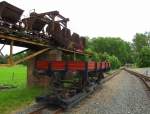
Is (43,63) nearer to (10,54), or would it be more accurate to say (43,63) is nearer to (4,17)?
(10,54)

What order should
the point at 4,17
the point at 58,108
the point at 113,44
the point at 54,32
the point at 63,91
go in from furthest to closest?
the point at 113,44, the point at 54,32, the point at 4,17, the point at 63,91, the point at 58,108

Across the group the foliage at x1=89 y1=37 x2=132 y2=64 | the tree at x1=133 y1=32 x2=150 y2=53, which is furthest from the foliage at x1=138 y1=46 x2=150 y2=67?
the tree at x1=133 y1=32 x2=150 y2=53

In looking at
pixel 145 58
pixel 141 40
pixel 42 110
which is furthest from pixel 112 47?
pixel 42 110

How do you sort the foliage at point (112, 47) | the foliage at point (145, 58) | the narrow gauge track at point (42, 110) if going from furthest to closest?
1. the foliage at point (112, 47)
2. the foliage at point (145, 58)
3. the narrow gauge track at point (42, 110)

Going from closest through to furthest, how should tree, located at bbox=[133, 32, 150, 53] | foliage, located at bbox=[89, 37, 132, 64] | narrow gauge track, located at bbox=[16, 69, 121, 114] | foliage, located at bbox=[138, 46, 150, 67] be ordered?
narrow gauge track, located at bbox=[16, 69, 121, 114] → foliage, located at bbox=[138, 46, 150, 67] → foliage, located at bbox=[89, 37, 132, 64] → tree, located at bbox=[133, 32, 150, 53]

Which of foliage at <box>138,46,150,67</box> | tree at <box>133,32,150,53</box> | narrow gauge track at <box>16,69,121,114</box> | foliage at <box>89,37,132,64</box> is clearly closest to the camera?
narrow gauge track at <box>16,69,121,114</box>

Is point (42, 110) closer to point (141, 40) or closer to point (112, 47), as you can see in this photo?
point (112, 47)

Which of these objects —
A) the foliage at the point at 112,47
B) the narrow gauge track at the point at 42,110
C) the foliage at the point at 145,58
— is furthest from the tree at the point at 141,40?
the narrow gauge track at the point at 42,110

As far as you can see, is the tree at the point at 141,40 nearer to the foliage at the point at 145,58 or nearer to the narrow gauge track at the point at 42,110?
the foliage at the point at 145,58

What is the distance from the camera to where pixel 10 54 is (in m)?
13.5

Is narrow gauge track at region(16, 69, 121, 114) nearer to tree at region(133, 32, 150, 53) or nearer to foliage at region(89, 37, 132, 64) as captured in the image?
foliage at region(89, 37, 132, 64)

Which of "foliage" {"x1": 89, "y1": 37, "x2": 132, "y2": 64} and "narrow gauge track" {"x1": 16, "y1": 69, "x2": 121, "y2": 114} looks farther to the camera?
"foliage" {"x1": 89, "y1": 37, "x2": 132, "y2": 64}

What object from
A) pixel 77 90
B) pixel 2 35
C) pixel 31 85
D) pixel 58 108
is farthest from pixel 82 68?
pixel 31 85

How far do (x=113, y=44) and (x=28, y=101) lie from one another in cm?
13357
